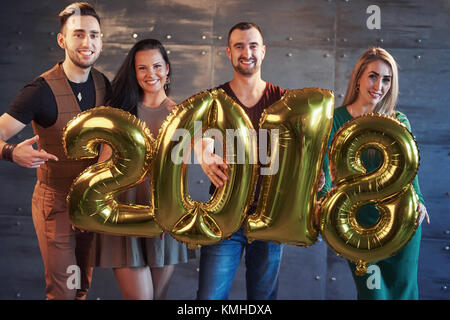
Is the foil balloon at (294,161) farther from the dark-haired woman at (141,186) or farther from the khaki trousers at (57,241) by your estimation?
the khaki trousers at (57,241)

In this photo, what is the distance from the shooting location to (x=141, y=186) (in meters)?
2.09

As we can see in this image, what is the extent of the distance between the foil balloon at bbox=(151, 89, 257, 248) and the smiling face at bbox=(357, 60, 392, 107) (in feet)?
2.28

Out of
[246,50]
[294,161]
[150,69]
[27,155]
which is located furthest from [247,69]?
[27,155]

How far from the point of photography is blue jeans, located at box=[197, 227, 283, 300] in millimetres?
2027

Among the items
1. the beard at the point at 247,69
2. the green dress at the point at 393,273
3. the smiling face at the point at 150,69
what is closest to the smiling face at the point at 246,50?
the beard at the point at 247,69

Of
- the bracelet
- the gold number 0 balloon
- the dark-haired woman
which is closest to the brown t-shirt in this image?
the dark-haired woman

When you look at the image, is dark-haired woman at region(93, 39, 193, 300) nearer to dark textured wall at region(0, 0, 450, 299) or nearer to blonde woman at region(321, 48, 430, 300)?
dark textured wall at region(0, 0, 450, 299)

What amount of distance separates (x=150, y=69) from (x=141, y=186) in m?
0.50

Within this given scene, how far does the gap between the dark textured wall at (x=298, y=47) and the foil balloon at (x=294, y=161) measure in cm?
101

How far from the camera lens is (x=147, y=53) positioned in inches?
80.4

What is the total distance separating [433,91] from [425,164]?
0.39 meters

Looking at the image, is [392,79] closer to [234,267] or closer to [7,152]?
[234,267]
